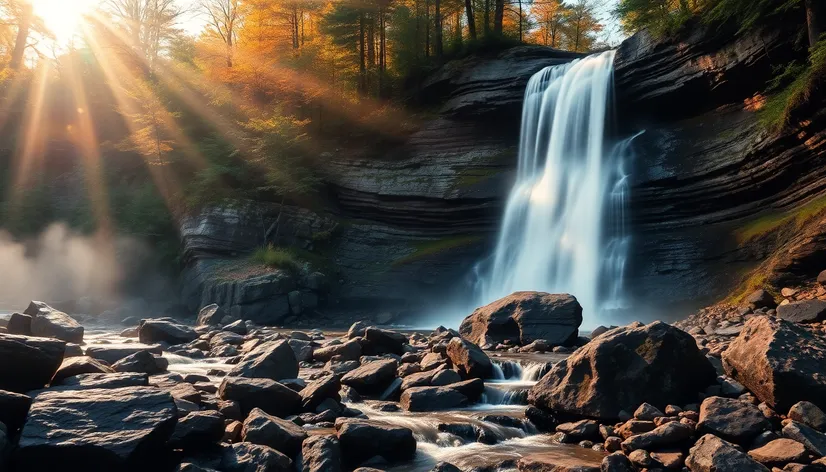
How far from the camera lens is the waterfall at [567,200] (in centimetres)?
2197

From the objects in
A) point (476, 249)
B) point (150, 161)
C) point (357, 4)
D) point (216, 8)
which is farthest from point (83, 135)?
point (476, 249)

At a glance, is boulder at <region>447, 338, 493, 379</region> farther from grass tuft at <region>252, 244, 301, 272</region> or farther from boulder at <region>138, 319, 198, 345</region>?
grass tuft at <region>252, 244, 301, 272</region>

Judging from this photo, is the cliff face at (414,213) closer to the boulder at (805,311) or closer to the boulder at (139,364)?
the boulder at (805,311)

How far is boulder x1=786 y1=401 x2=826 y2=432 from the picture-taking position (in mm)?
6203

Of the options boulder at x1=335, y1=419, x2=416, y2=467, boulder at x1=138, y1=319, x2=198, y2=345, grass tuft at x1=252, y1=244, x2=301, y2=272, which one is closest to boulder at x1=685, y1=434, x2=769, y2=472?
boulder at x1=335, y1=419, x2=416, y2=467

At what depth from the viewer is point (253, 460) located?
5.71 metres

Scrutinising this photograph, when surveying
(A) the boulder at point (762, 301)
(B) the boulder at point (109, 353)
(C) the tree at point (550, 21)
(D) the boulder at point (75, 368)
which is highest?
(C) the tree at point (550, 21)

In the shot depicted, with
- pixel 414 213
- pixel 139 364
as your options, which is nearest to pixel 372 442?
pixel 139 364

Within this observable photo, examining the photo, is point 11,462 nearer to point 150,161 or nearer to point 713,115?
point 713,115

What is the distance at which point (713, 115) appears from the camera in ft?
76.4

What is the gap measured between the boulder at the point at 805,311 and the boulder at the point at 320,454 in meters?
11.3

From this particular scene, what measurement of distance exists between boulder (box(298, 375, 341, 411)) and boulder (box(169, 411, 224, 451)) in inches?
73.2

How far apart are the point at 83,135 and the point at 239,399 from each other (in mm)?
33950

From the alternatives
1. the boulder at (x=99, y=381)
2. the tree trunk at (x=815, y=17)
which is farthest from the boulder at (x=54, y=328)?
the tree trunk at (x=815, y=17)
